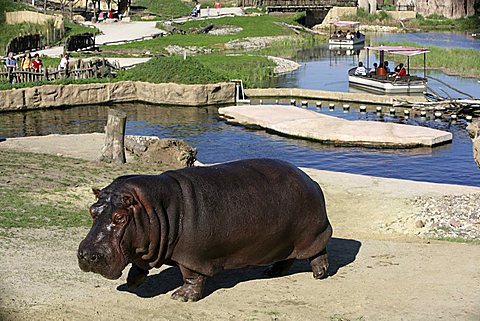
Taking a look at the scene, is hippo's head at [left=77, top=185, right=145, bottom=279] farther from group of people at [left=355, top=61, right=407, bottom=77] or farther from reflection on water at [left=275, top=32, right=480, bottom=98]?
group of people at [left=355, top=61, right=407, bottom=77]

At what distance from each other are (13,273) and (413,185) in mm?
12706

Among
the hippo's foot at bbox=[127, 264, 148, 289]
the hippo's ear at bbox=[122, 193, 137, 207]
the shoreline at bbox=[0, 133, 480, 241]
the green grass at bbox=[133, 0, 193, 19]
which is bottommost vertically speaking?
Answer: the shoreline at bbox=[0, 133, 480, 241]

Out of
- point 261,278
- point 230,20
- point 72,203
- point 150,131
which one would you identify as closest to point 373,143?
point 150,131

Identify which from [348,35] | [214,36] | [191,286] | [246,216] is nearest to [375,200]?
[246,216]

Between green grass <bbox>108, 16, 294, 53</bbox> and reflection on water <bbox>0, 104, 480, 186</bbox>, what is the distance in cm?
1950

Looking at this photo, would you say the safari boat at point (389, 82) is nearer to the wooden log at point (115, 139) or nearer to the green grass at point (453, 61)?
the green grass at point (453, 61)

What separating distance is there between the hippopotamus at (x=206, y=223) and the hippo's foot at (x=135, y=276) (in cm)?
1

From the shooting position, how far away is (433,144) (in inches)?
1224

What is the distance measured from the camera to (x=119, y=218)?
30.0 ft

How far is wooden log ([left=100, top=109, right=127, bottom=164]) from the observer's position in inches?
847

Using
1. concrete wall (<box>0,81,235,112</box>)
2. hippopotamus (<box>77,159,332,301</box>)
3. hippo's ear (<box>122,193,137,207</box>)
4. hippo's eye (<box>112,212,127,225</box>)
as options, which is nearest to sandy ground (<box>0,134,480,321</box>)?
hippopotamus (<box>77,159,332,301</box>)

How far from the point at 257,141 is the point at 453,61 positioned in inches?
981

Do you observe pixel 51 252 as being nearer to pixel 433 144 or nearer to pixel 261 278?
pixel 261 278

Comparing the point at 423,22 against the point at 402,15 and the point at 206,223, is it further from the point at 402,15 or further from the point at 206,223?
the point at 206,223
